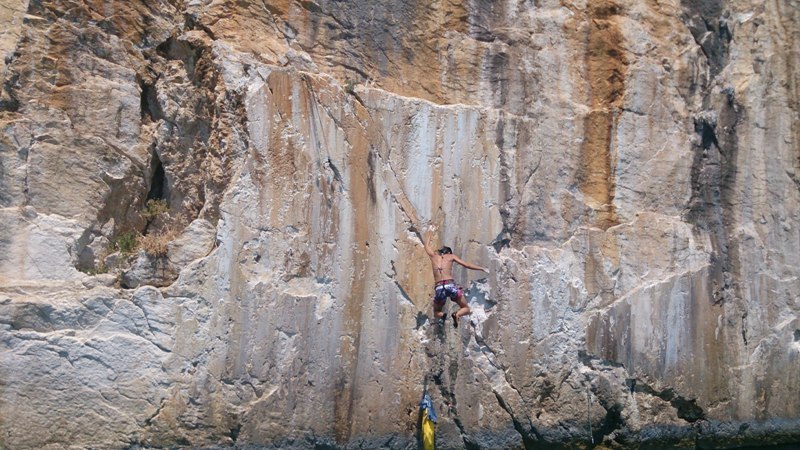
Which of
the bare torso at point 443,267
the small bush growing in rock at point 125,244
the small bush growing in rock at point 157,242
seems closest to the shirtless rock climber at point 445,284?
the bare torso at point 443,267

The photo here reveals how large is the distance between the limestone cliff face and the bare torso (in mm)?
178

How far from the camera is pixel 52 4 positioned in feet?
28.0

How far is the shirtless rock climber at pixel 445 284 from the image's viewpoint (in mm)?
9000

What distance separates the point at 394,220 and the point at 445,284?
2.45ft

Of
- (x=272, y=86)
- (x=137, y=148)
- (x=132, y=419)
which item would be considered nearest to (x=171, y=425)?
(x=132, y=419)

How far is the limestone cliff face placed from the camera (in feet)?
27.3

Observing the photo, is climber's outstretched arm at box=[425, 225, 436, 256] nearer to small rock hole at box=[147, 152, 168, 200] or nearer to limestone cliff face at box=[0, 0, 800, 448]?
limestone cliff face at box=[0, 0, 800, 448]

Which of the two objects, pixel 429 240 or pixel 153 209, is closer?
pixel 153 209

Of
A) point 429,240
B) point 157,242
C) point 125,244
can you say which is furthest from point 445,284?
point 125,244

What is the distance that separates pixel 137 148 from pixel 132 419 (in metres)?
2.35

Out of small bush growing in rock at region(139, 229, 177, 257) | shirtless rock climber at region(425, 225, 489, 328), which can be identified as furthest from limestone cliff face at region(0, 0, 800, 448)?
shirtless rock climber at region(425, 225, 489, 328)

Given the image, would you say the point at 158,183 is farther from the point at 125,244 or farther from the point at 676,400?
the point at 676,400

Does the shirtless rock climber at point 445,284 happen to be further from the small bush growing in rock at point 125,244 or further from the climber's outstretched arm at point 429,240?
the small bush growing in rock at point 125,244

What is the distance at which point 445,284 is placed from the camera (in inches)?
354
